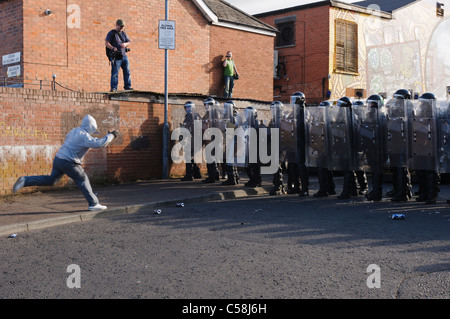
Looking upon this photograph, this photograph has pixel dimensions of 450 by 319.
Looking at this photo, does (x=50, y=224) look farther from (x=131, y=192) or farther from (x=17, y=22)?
(x=17, y=22)

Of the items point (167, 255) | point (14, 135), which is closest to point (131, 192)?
point (14, 135)

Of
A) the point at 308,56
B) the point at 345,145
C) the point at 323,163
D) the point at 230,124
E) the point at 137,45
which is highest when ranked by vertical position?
the point at 308,56

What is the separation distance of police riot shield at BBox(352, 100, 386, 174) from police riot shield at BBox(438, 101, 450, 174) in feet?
4.06

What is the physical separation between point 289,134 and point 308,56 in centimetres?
1560

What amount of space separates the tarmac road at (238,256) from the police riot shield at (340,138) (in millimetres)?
1985

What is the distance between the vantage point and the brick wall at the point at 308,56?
2605 centimetres

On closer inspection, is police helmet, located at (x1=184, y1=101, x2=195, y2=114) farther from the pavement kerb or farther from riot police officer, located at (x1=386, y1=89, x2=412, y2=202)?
riot police officer, located at (x1=386, y1=89, x2=412, y2=202)

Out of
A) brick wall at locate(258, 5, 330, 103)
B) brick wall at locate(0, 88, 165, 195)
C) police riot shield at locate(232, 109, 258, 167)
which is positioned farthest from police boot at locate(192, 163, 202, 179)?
brick wall at locate(258, 5, 330, 103)

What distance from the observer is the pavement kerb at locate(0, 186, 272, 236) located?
8094 millimetres

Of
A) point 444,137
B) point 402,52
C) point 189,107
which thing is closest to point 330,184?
point 444,137

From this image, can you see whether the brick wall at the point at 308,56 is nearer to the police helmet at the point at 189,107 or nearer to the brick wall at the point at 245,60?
the brick wall at the point at 245,60

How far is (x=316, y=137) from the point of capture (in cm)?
1197

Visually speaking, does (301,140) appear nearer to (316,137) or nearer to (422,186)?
(316,137)

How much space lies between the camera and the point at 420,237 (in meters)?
7.21
